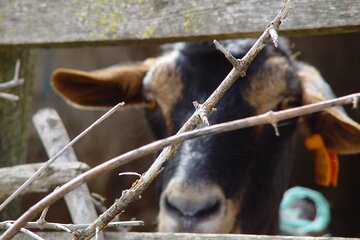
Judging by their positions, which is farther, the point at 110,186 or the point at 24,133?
the point at 110,186

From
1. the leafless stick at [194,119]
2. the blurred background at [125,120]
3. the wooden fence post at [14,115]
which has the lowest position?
the leafless stick at [194,119]

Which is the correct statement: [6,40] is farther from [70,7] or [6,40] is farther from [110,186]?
[110,186]

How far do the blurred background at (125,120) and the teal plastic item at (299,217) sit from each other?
259 centimetres

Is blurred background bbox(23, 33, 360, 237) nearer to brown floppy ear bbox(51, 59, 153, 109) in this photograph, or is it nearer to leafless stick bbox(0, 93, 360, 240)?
brown floppy ear bbox(51, 59, 153, 109)

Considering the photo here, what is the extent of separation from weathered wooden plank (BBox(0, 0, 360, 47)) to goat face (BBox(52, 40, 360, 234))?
3.05ft

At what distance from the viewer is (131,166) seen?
289 inches

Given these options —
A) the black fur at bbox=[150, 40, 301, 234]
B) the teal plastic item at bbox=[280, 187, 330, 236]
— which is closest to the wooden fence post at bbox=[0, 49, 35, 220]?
the black fur at bbox=[150, 40, 301, 234]

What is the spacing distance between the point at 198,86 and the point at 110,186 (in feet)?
16.1

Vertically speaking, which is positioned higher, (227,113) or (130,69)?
(130,69)

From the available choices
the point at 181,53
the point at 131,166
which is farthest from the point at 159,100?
the point at 131,166

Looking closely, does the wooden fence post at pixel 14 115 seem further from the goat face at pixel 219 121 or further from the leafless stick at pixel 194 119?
the leafless stick at pixel 194 119

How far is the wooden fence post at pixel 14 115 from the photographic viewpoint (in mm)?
3053

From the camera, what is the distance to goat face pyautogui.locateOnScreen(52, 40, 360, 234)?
3.40 m

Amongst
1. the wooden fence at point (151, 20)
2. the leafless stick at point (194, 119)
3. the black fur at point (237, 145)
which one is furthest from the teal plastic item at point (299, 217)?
the leafless stick at point (194, 119)
